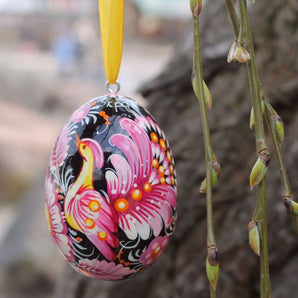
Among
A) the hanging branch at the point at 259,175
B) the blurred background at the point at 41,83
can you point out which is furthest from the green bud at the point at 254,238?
the blurred background at the point at 41,83

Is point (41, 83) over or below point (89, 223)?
below

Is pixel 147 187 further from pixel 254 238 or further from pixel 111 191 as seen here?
pixel 254 238

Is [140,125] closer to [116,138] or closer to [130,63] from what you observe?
[116,138]

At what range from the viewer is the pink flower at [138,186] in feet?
2.15

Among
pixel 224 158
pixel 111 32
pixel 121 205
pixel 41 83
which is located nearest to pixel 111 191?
pixel 121 205

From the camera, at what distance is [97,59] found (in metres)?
6.88

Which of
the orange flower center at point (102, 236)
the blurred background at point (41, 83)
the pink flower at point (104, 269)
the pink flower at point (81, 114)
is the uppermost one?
the pink flower at point (81, 114)

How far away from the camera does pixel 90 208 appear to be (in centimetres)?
66

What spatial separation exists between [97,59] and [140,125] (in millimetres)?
6305

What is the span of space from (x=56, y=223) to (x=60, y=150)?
90 millimetres

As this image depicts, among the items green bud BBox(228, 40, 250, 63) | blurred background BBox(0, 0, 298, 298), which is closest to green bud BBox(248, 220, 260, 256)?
green bud BBox(228, 40, 250, 63)

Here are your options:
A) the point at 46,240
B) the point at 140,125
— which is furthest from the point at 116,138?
the point at 46,240

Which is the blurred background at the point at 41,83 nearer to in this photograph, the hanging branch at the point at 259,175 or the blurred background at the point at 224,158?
the blurred background at the point at 224,158

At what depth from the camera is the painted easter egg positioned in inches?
25.9
